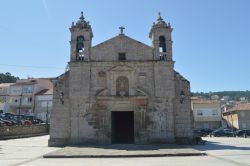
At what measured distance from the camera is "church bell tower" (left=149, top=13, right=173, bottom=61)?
24.6 m

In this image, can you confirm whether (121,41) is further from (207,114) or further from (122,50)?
(207,114)

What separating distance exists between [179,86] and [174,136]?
4.16 m

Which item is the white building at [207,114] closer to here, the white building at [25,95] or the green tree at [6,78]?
the white building at [25,95]

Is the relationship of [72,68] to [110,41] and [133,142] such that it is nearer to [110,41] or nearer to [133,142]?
[110,41]

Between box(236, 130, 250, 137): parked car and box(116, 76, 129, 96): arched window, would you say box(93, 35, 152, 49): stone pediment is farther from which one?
box(236, 130, 250, 137): parked car

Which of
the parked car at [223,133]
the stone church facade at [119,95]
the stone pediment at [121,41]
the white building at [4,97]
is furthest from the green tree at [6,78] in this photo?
the stone pediment at [121,41]

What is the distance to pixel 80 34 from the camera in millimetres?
24891

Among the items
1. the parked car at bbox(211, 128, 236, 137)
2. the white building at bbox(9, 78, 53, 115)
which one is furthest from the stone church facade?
the white building at bbox(9, 78, 53, 115)

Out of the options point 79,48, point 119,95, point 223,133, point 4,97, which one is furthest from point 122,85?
point 4,97

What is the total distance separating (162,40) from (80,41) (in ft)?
22.8

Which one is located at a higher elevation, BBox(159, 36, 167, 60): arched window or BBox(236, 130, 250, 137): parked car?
BBox(159, 36, 167, 60): arched window

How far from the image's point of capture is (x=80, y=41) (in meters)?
25.0

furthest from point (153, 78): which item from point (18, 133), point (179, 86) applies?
point (18, 133)

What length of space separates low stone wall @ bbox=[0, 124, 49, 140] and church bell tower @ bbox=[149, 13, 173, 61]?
1874 centimetres
